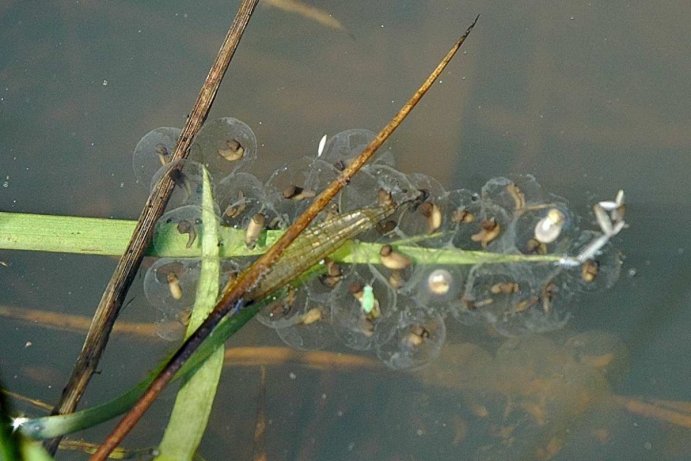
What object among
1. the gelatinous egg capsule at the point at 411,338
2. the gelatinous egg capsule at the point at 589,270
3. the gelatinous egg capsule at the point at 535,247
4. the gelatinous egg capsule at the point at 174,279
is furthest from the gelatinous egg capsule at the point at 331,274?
the gelatinous egg capsule at the point at 589,270

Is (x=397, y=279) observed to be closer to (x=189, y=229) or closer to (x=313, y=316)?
(x=313, y=316)

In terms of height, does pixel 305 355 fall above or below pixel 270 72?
below

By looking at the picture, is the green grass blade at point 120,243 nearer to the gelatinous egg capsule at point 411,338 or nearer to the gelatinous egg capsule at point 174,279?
the gelatinous egg capsule at point 174,279

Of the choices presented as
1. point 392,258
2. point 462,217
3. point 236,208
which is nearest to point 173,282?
point 236,208

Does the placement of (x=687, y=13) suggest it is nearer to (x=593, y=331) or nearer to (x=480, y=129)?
(x=480, y=129)

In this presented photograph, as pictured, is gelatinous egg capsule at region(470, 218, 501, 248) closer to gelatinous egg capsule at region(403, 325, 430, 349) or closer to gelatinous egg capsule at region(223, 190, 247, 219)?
gelatinous egg capsule at region(403, 325, 430, 349)

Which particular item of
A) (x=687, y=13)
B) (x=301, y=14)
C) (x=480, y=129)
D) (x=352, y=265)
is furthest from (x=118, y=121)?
(x=687, y=13)
